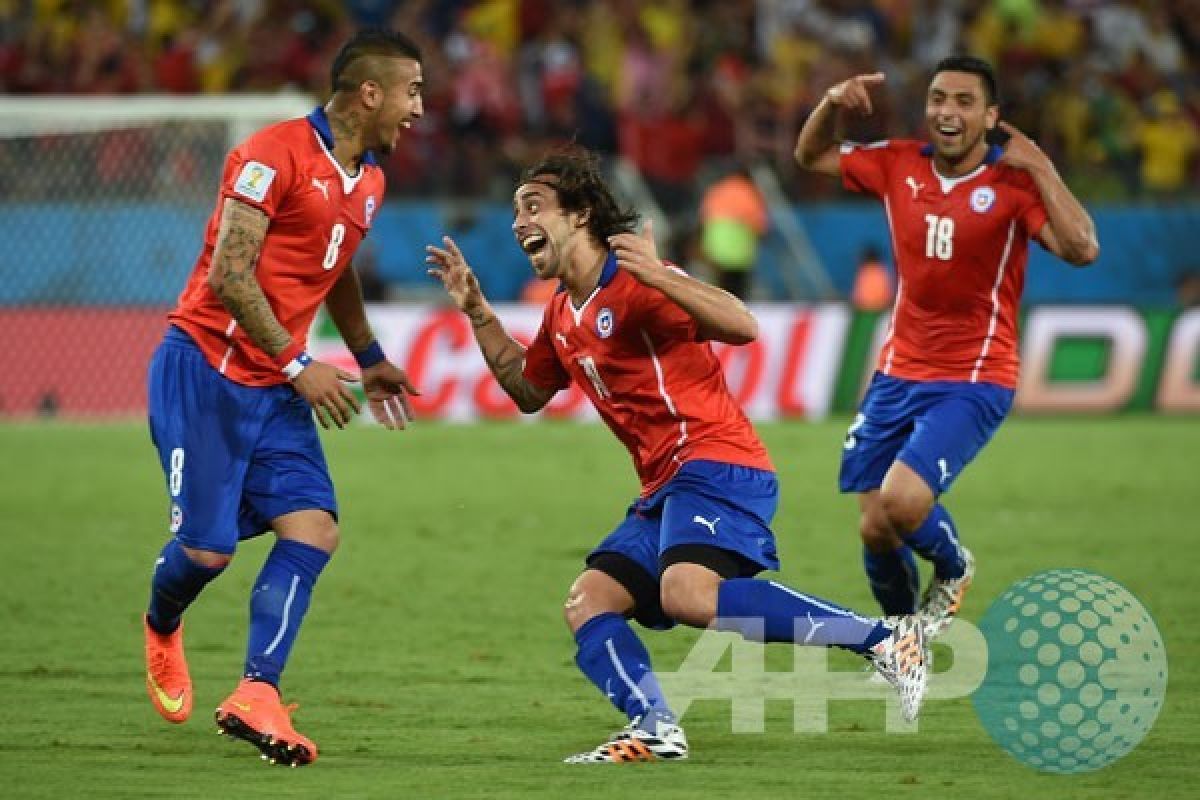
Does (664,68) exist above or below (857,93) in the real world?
below

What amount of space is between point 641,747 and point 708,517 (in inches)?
29.1

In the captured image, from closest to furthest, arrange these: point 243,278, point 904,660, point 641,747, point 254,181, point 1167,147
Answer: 1. point 641,747
2. point 904,660
3. point 243,278
4. point 254,181
5. point 1167,147

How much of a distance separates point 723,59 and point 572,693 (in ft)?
53.5

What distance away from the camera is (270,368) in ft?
A: 23.9

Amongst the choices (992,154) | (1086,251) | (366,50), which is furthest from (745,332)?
(992,154)

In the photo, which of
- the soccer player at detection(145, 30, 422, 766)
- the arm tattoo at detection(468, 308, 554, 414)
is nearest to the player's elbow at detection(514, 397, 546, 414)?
the arm tattoo at detection(468, 308, 554, 414)

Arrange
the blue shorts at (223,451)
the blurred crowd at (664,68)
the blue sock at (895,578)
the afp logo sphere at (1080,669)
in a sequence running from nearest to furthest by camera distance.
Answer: the afp logo sphere at (1080,669)
the blue shorts at (223,451)
the blue sock at (895,578)
the blurred crowd at (664,68)

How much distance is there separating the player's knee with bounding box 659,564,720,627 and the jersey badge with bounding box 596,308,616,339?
81 centimetres

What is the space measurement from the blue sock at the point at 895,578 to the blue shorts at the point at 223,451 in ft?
8.46

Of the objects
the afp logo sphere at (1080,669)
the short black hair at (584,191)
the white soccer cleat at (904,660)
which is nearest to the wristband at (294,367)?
the short black hair at (584,191)

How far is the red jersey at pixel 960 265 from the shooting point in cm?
883

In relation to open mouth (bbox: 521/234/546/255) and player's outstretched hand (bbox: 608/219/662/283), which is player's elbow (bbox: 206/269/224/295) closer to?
open mouth (bbox: 521/234/546/255)

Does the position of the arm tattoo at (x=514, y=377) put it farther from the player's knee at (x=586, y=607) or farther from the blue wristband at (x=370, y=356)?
the player's knee at (x=586, y=607)

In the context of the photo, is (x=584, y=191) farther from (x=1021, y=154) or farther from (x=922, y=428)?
(x=1021, y=154)
